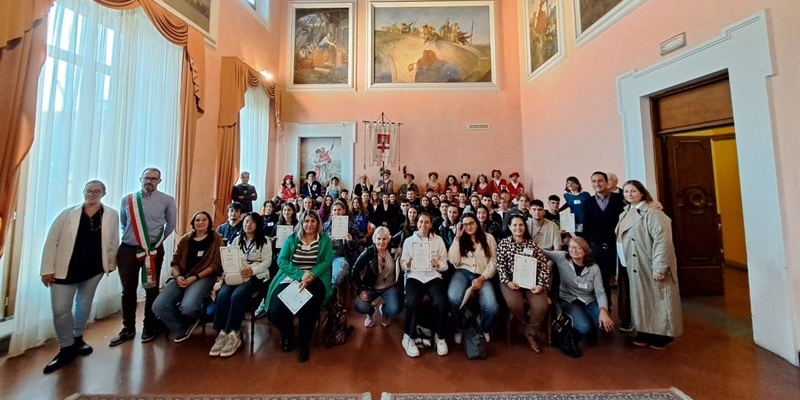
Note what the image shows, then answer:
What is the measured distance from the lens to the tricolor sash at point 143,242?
3106mm

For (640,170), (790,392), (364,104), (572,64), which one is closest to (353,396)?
(790,392)

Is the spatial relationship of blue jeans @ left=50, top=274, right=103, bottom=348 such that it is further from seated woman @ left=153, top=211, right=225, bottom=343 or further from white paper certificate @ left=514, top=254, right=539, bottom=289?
white paper certificate @ left=514, top=254, right=539, bottom=289

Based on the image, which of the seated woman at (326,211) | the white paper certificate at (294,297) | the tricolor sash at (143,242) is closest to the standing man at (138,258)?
the tricolor sash at (143,242)

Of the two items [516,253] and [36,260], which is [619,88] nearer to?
[516,253]

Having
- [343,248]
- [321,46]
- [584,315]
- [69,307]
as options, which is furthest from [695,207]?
[321,46]

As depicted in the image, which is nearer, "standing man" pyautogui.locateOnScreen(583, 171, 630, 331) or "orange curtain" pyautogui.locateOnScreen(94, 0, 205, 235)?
"standing man" pyautogui.locateOnScreen(583, 171, 630, 331)

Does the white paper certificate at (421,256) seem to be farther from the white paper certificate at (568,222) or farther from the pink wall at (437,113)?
the pink wall at (437,113)

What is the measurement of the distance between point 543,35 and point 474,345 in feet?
23.4

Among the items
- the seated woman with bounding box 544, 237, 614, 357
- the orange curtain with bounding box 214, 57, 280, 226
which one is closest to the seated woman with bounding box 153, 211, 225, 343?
the orange curtain with bounding box 214, 57, 280, 226

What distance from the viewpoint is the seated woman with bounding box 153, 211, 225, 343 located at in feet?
9.76

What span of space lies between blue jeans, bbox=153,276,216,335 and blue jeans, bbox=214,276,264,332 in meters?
0.23

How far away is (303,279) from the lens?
286 cm

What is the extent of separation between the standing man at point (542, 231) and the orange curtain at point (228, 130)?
5.27m

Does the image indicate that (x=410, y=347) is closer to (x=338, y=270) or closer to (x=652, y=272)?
(x=338, y=270)
